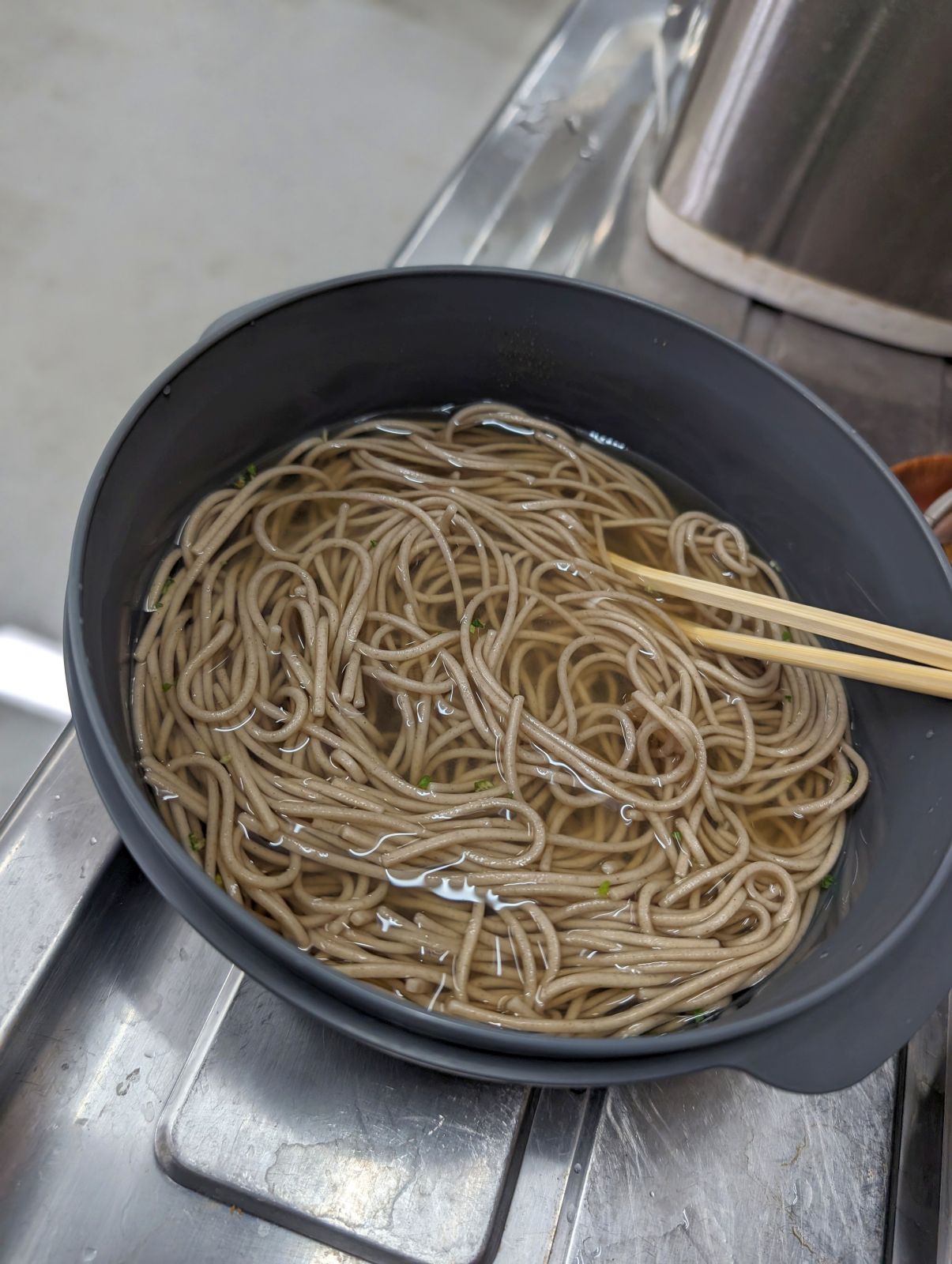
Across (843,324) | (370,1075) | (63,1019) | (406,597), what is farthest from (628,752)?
(843,324)

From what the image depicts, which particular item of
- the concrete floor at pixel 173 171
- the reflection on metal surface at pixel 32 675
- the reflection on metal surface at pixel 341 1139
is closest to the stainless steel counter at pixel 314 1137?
the reflection on metal surface at pixel 341 1139

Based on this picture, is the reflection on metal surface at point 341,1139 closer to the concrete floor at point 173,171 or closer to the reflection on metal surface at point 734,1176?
the reflection on metal surface at point 734,1176

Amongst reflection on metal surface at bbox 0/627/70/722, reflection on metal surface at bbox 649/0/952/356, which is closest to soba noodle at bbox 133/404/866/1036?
reflection on metal surface at bbox 0/627/70/722

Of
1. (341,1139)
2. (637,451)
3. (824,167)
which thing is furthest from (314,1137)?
(824,167)

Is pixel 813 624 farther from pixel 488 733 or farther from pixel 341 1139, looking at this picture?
pixel 341 1139

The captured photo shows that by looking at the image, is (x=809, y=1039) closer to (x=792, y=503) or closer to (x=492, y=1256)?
(x=492, y=1256)

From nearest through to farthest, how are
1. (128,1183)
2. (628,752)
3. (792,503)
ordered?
(128,1183) → (628,752) → (792,503)
